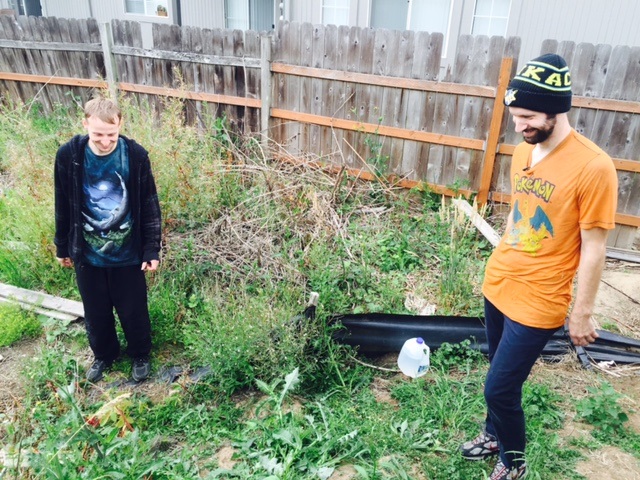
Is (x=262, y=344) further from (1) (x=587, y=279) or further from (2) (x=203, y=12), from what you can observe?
(2) (x=203, y=12)

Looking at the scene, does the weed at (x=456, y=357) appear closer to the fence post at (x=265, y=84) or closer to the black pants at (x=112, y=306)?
the black pants at (x=112, y=306)

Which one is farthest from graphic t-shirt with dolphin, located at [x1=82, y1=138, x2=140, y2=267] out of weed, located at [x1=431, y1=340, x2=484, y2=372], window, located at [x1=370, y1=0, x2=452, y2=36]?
window, located at [x1=370, y1=0, x2=452, y2=36]

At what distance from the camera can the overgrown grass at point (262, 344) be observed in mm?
2533

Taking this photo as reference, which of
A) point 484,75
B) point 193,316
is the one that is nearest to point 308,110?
point 484,75

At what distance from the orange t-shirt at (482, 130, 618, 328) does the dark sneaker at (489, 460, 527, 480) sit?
797mm

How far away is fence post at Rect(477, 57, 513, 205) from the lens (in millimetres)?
4895

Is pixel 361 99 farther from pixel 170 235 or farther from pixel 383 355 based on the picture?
pixel 383 355

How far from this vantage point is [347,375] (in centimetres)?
344

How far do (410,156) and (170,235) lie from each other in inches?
115

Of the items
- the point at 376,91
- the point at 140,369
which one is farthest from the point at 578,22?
the point at 140,369

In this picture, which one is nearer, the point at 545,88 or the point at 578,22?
the point at 545,88

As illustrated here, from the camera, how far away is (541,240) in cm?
206

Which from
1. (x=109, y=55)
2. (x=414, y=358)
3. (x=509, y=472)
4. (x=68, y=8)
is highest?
(x=68, y=8)

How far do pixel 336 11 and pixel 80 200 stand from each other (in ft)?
24.7
